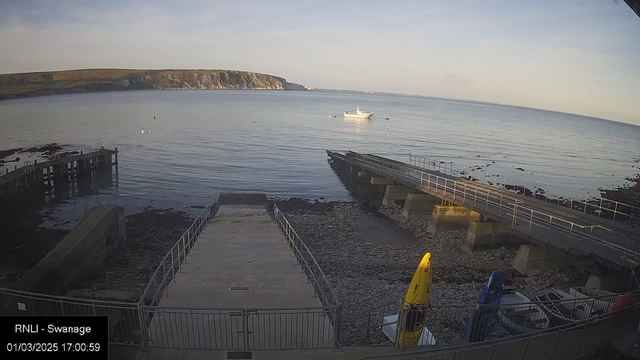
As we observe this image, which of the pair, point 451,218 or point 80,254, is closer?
point 80,254

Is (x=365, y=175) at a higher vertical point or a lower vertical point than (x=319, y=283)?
lower

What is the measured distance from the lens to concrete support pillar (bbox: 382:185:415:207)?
3403 cm

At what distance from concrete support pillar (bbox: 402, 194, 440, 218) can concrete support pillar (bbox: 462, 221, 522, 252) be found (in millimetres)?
7470

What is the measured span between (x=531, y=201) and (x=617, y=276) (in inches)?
418

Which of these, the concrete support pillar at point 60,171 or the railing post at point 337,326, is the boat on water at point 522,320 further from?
the concrete support pillar at point 60,171

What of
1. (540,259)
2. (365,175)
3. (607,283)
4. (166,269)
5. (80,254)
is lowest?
(80,254)

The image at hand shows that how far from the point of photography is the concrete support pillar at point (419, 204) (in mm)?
30000

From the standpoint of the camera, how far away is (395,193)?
34188 mm

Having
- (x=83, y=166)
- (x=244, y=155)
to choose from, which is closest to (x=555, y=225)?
(x=83, y=166)

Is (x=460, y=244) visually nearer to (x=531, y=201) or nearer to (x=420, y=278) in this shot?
(x=531, y=201)

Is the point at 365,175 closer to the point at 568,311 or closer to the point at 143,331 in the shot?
the point at 568,311
